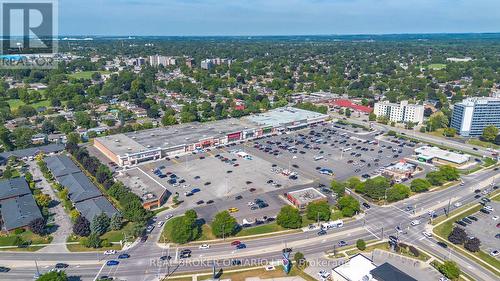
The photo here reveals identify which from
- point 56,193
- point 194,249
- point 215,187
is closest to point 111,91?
point 56,193

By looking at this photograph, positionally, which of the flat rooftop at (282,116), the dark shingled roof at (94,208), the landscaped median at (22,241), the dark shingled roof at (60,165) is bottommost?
the landscaped median at (22,241)

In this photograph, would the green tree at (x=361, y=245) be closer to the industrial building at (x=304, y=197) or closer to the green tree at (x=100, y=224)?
the industrial building at (x=304, y=197)

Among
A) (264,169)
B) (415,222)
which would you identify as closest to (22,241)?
(264,169)

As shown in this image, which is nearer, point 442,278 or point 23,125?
point 442,278

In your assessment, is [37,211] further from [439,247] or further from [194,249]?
[439,247]

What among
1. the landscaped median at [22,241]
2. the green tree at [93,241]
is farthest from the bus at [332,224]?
the landscaped median at [22,241]

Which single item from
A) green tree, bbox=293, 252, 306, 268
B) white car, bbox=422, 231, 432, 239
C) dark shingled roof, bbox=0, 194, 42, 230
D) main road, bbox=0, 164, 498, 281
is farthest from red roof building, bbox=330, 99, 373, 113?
dark shingled roof, bbox=0, 194, 42, 230

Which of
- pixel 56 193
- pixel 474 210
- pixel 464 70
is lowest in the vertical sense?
pixel 56 193
